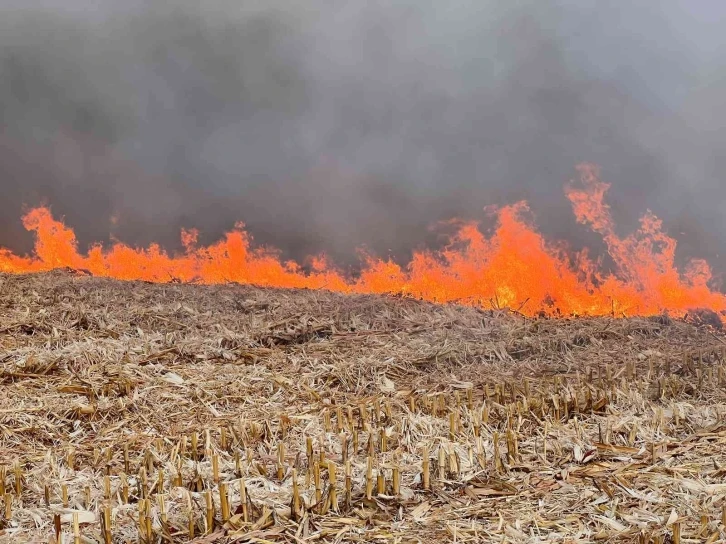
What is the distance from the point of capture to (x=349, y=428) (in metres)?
6.43

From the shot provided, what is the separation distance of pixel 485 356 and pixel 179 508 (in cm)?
634

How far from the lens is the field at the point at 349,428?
13.9 ft

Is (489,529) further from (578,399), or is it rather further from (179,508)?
(578,399)

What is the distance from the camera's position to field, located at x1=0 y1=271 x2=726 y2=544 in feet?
13.9

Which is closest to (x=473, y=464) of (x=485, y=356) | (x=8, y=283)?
(x=485, y=356)

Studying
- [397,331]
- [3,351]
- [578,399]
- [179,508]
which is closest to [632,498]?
[578,399]

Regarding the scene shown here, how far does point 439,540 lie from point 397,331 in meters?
7.65

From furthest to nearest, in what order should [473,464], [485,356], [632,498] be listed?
1. [485,356]
2. [473,464]
3. [632,498]

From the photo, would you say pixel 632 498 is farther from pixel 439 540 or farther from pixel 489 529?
pixel 439 540

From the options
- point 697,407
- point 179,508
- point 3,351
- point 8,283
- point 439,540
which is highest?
point 8,283

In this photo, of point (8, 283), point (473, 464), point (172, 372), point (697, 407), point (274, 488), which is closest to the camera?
point (274, 488)

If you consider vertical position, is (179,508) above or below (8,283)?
below

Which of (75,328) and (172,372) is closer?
(172,372)

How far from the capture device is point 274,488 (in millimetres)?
4828
